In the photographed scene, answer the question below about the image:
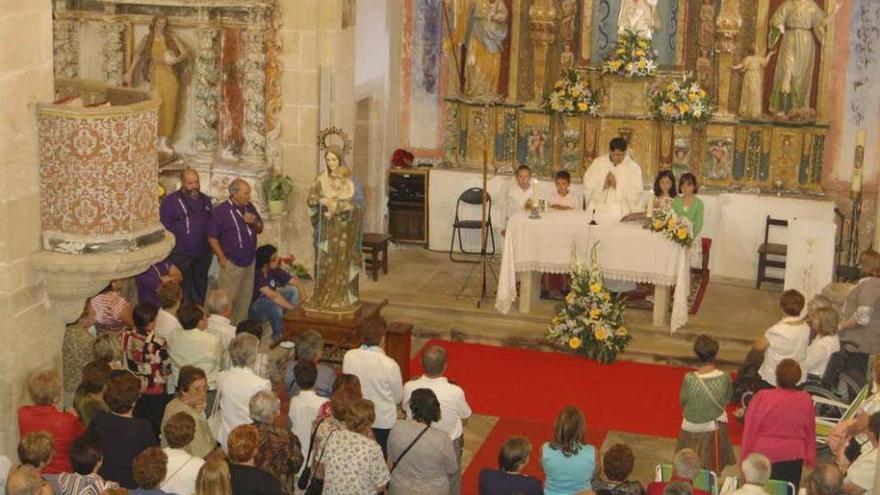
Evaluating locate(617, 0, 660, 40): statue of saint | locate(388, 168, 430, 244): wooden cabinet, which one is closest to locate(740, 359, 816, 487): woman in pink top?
locate(617, 0, 660, 40): statue of saint

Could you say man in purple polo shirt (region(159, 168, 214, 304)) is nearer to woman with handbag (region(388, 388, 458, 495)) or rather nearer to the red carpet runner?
the red carpet runner

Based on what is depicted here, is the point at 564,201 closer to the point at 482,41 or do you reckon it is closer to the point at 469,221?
the point at 469,221

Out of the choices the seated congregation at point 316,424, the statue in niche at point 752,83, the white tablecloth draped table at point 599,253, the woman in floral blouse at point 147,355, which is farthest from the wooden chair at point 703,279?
the woman in floral blouse at point 147,355

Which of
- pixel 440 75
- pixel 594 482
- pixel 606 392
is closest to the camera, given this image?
pixel 594 482

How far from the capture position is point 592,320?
14.9 metres

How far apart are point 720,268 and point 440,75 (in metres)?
3.98

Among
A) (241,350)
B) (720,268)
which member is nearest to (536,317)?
(720,268)

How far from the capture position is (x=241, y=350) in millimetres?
10547

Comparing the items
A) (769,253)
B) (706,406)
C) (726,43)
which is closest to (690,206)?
(769,253)

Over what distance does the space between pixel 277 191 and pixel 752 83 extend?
17.7ft

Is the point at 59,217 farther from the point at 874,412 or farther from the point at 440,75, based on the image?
the point at 440,75

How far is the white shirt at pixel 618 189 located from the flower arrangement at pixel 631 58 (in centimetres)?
149

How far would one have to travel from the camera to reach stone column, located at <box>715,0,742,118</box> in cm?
1766

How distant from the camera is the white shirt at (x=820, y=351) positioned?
12156 millimetres
